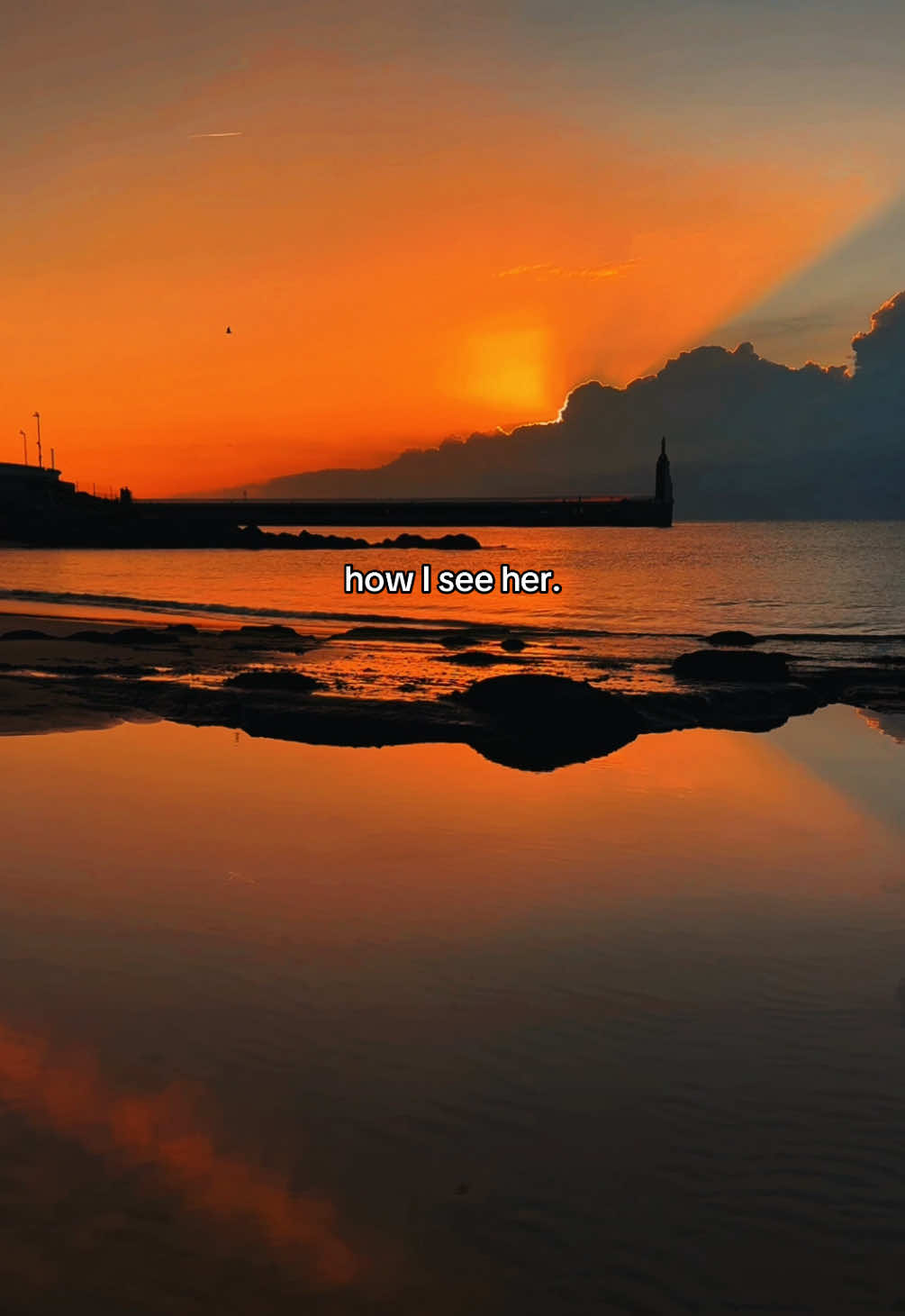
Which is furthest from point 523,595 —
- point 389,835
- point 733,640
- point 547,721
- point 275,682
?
point 389,835

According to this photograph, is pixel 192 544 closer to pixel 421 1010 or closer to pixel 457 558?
pixel 457 558

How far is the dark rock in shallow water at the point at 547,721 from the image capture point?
14.9 metres

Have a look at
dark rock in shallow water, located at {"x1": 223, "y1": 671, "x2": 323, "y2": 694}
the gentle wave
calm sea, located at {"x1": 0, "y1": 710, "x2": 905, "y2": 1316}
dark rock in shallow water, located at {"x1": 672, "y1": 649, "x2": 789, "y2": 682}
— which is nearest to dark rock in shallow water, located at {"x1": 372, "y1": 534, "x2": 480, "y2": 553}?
the gentle wave

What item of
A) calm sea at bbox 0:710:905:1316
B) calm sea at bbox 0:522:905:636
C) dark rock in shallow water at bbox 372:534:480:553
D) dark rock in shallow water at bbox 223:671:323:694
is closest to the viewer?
calm sea at bbox 0:710:905:1316

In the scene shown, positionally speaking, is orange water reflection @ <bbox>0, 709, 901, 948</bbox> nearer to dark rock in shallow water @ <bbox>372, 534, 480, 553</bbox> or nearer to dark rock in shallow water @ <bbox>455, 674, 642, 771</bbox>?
dark rock in shallow water @ <bbox>455, 674, 642, 771</bbox>

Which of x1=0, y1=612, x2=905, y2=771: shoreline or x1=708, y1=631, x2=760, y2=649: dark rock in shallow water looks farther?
x1=708, y1=631, x2=760, y2=649: dark rock in shallow water

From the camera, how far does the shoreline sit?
619 inches

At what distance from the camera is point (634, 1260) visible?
435 centimetres

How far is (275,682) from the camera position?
64.4 feet

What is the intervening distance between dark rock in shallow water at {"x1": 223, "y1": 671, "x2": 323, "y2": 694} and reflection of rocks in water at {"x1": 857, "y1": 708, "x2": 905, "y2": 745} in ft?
31.5

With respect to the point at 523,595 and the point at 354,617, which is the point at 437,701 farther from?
the point at 523,595

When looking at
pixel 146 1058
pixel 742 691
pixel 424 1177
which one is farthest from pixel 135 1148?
pixel 742 691

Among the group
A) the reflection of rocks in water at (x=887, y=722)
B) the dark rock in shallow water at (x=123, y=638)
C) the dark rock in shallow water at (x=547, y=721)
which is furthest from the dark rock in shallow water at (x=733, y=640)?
the dark rock in shallow water at (x=547, y=721)

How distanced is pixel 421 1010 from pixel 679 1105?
1742mm
